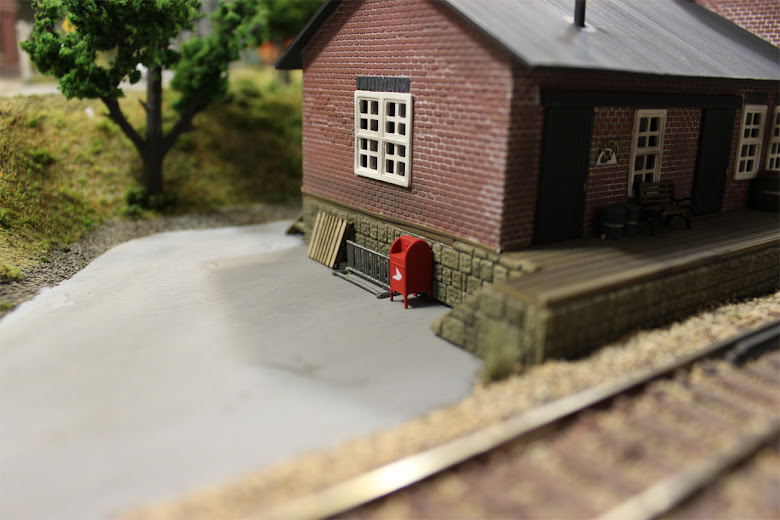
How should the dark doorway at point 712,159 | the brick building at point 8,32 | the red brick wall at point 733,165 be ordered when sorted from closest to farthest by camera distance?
the dark doorway at point 712,159 → the red brick wall at point 733,165 → the brick building at point 8,32

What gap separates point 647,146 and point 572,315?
519cm

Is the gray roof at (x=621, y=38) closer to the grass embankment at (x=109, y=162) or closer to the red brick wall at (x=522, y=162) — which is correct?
the red brick wall at (x=522, y=162)

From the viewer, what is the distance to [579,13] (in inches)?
416

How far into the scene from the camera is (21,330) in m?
9.48

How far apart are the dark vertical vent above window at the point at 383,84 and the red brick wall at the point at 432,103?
130 mm

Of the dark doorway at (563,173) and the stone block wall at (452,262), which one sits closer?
Result: the stone block wall at (452,262)

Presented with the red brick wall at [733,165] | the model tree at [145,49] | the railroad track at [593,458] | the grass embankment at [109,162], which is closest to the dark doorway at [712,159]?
the red brick wall at [733,165]

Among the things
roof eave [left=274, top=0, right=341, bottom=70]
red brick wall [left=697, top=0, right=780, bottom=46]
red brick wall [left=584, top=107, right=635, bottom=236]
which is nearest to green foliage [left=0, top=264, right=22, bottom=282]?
roof eave [left=274, top=0, right=341, bottom=70]

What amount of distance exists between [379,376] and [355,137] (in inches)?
243

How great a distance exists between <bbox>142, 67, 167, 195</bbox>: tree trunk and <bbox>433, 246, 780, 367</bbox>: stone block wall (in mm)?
11453

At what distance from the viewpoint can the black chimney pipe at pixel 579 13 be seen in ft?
34.5

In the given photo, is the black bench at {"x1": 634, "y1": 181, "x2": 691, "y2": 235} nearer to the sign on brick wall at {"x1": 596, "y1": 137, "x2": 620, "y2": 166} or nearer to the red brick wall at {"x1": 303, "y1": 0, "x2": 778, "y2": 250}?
the red brick wall at {"x1": 303, "y1": 0, "x2": 778, "y2": 250}

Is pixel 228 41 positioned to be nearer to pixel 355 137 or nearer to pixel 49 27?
pixel 49 27

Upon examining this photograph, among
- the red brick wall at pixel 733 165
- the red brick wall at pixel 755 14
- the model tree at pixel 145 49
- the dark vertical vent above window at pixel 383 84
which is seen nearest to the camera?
the dark vertical vent above window at pixel 383 84
